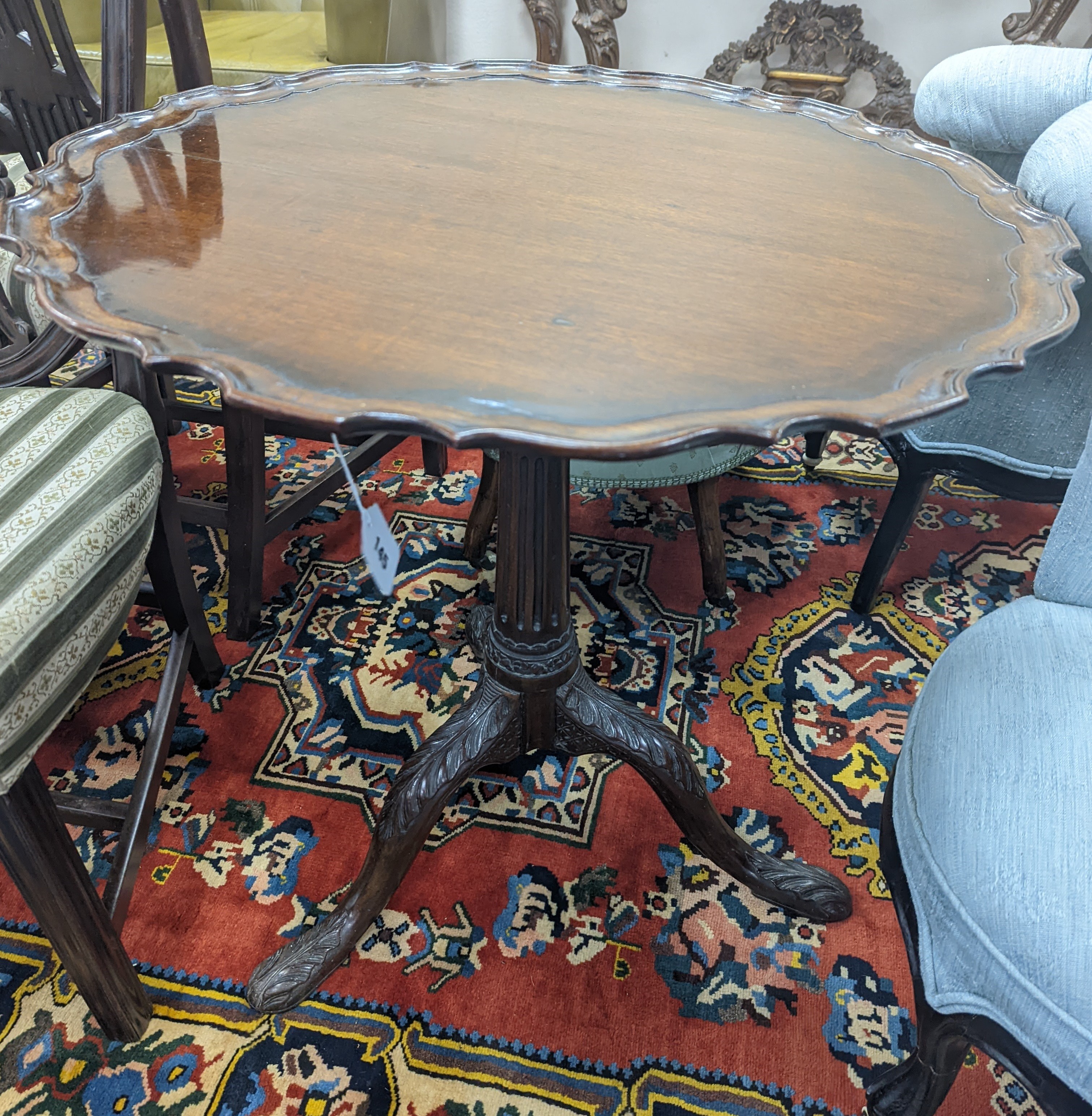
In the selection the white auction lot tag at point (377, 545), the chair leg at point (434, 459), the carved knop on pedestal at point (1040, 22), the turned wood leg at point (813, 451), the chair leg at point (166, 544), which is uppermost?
the carved knop on pedestal at point (1040, 22)

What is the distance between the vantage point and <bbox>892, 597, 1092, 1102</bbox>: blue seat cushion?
49 cm

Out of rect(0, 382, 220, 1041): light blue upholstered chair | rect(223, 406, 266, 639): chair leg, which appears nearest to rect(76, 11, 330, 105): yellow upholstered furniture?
rect(223, 406, 266, 639): chair leg

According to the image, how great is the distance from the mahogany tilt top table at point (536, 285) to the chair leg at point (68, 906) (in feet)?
0.40

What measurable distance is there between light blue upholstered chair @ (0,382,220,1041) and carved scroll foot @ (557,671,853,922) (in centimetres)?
46

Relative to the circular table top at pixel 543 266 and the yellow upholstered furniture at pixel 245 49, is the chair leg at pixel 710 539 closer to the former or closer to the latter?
the circular table top at pixel 543 266

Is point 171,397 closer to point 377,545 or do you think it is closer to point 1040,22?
point 377,545

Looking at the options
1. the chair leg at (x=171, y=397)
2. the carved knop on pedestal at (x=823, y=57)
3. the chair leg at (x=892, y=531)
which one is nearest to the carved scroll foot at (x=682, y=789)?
the chair leg at (x=892, y=531)

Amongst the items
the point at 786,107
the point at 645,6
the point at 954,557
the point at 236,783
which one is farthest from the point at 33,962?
the point at 645,6

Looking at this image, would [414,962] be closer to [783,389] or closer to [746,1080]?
[746,1080]

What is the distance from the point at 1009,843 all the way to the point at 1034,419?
0.78m

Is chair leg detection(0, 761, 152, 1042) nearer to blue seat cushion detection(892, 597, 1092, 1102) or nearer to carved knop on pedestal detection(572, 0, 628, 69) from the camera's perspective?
blue seat cushion detection(892, 597, 1092, 1102)

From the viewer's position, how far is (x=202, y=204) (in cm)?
67

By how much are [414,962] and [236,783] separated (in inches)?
13.5

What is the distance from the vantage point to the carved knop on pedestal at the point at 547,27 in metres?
2.34
